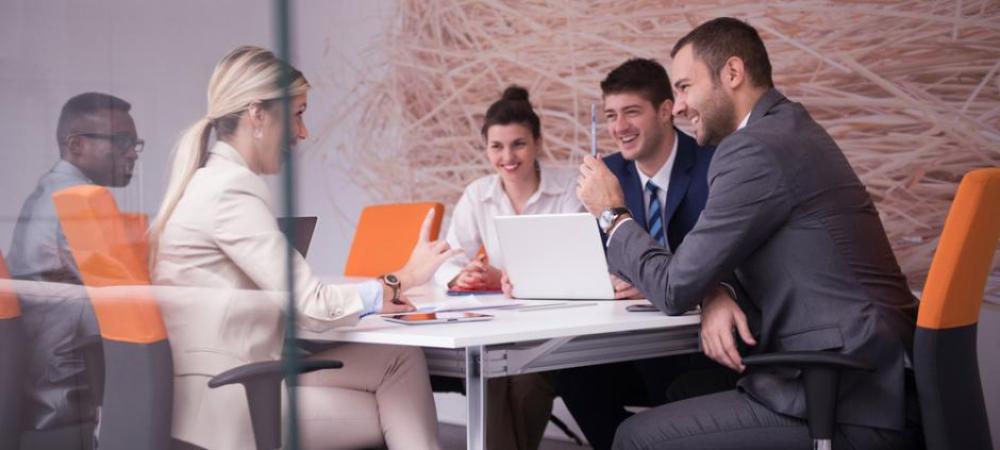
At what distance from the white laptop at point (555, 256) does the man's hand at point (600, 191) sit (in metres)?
0.04

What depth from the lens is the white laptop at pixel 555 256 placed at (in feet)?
8.97

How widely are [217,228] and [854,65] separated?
3594mm

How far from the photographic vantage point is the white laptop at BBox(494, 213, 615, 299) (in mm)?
2734

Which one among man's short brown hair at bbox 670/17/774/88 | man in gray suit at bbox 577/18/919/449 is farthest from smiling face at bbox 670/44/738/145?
man in gray suit at bbox 577/18/919/449

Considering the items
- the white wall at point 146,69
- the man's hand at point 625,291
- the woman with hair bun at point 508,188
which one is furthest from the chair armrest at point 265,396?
the woman with hair bun at point 508,188

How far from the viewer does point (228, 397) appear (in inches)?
34.3

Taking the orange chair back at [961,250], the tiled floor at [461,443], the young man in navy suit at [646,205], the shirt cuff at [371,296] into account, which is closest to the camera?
the orange chair back at [961,250]

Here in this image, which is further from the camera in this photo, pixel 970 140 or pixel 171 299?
pixel 970 140

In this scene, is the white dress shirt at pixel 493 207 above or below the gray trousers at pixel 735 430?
above

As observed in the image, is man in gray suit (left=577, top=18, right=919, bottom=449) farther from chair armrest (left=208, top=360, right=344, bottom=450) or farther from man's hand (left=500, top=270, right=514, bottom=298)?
chair armrest (left=208, top=360, right=344, bottom=450)

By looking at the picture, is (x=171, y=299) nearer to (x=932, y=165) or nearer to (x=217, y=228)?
(x=217, y=228)

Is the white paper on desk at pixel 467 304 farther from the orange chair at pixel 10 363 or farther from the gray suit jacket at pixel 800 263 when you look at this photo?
the orange chair at pixel 10 363

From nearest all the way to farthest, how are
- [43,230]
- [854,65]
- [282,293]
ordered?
[282,293], [43,230], [854,65]

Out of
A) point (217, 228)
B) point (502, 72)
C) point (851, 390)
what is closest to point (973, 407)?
point (851, 390)
